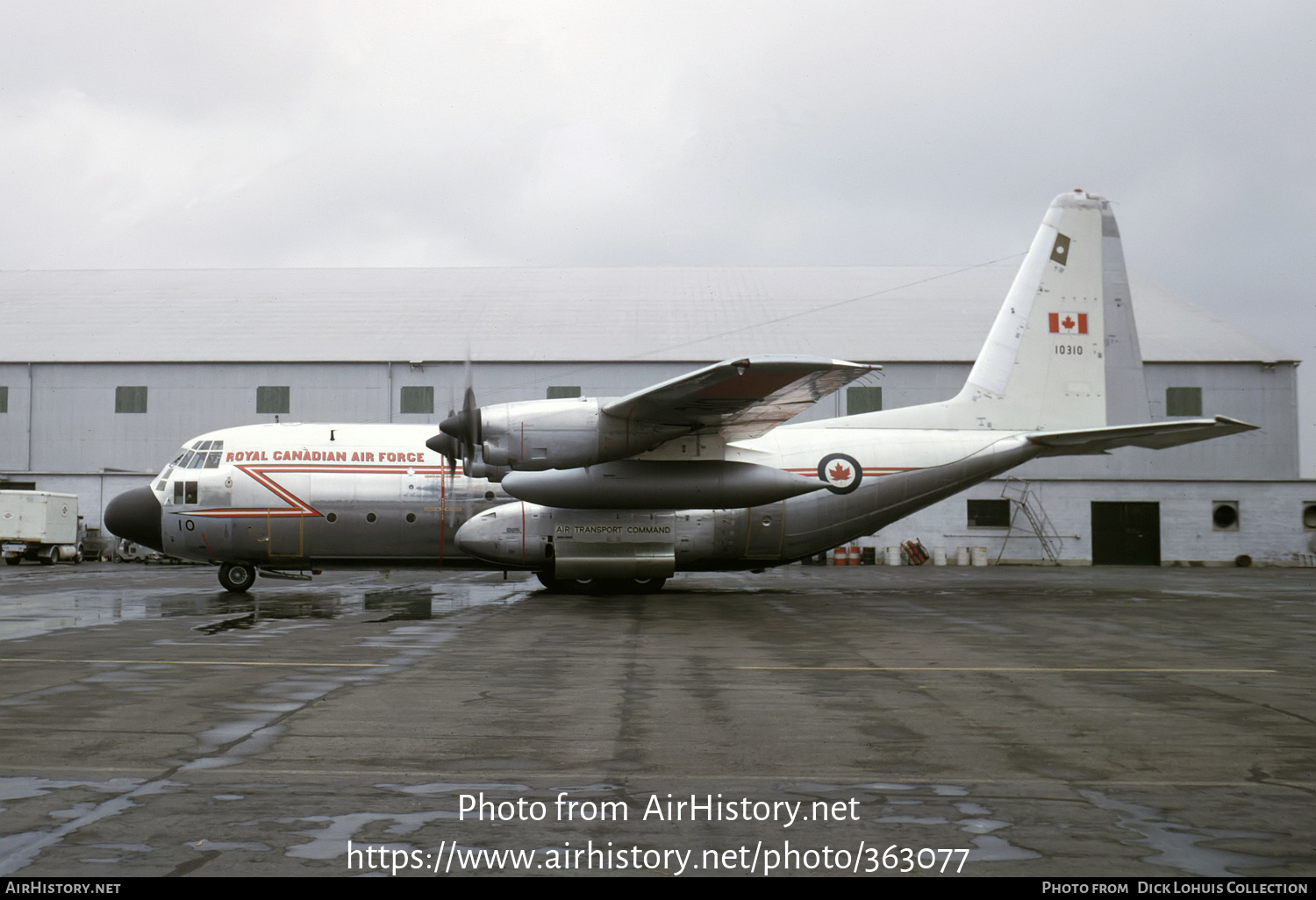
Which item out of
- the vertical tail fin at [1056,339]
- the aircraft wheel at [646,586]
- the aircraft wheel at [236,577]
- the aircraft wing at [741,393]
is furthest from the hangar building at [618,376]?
the aircraft wing at [741,393]

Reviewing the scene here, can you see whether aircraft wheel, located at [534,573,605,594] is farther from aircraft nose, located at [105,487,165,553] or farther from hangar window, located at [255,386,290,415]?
hangar window, located at [255,386,290,415]

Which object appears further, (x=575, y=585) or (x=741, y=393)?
(x=575, y=585)

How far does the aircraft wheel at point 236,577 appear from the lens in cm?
2173

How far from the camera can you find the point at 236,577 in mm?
21812

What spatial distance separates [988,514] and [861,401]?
6.19 m

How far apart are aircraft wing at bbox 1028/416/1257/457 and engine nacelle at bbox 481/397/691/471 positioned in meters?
8.62

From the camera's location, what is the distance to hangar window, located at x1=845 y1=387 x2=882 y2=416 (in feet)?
129

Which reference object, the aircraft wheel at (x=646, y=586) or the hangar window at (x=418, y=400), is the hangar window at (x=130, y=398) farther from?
the aircraft wheel at (x=646, y=586)

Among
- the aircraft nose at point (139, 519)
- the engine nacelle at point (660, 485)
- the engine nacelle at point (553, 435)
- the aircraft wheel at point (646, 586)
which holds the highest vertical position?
the engine nacelle at point (553, 435)

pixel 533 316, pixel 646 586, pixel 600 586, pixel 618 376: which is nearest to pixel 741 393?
pixel 646 586

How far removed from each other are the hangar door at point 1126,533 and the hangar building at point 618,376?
0.07 m

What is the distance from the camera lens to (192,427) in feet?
134

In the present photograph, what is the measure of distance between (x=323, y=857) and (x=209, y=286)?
1866 inches

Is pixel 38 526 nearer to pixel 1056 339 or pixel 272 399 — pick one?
pixel 272 399
